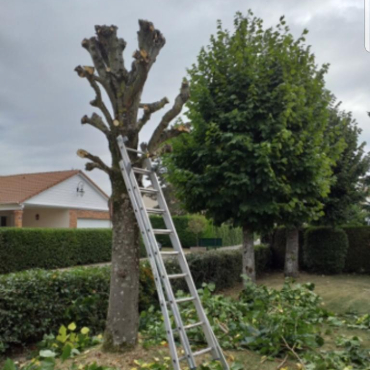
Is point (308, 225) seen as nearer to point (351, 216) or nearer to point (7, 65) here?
point (351, 216)

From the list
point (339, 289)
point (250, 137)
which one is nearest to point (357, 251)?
point (339, 289)

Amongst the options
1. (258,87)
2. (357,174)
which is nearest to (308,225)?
(357,174)

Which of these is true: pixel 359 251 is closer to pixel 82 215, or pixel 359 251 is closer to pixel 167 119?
pixel 167 119

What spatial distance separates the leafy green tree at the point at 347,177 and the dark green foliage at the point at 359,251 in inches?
33.1

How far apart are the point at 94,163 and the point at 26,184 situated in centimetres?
1850

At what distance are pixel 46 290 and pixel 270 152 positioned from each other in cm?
461

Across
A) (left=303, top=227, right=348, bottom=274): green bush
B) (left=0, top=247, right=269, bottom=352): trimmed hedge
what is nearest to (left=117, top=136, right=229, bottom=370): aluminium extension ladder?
(left=0, top=247, right=269, bottom=352): trimmed hedge

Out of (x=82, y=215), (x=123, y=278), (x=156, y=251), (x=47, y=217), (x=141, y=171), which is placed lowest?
(x=123, y=278)

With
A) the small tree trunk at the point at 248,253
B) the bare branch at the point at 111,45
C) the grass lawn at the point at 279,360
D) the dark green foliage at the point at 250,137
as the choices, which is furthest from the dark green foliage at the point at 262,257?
the bare branch at the point at 111,45

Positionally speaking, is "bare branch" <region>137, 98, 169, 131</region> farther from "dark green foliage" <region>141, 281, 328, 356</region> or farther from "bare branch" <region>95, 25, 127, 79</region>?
"dark green foliage" <region>141, 281, 328, 356</region>

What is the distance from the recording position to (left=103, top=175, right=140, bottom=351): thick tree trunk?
12.2 ft

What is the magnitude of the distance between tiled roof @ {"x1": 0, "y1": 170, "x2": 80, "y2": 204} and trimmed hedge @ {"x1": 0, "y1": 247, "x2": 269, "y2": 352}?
1430 cm

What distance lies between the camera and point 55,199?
20.5 metres

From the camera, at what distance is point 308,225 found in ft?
45.0
